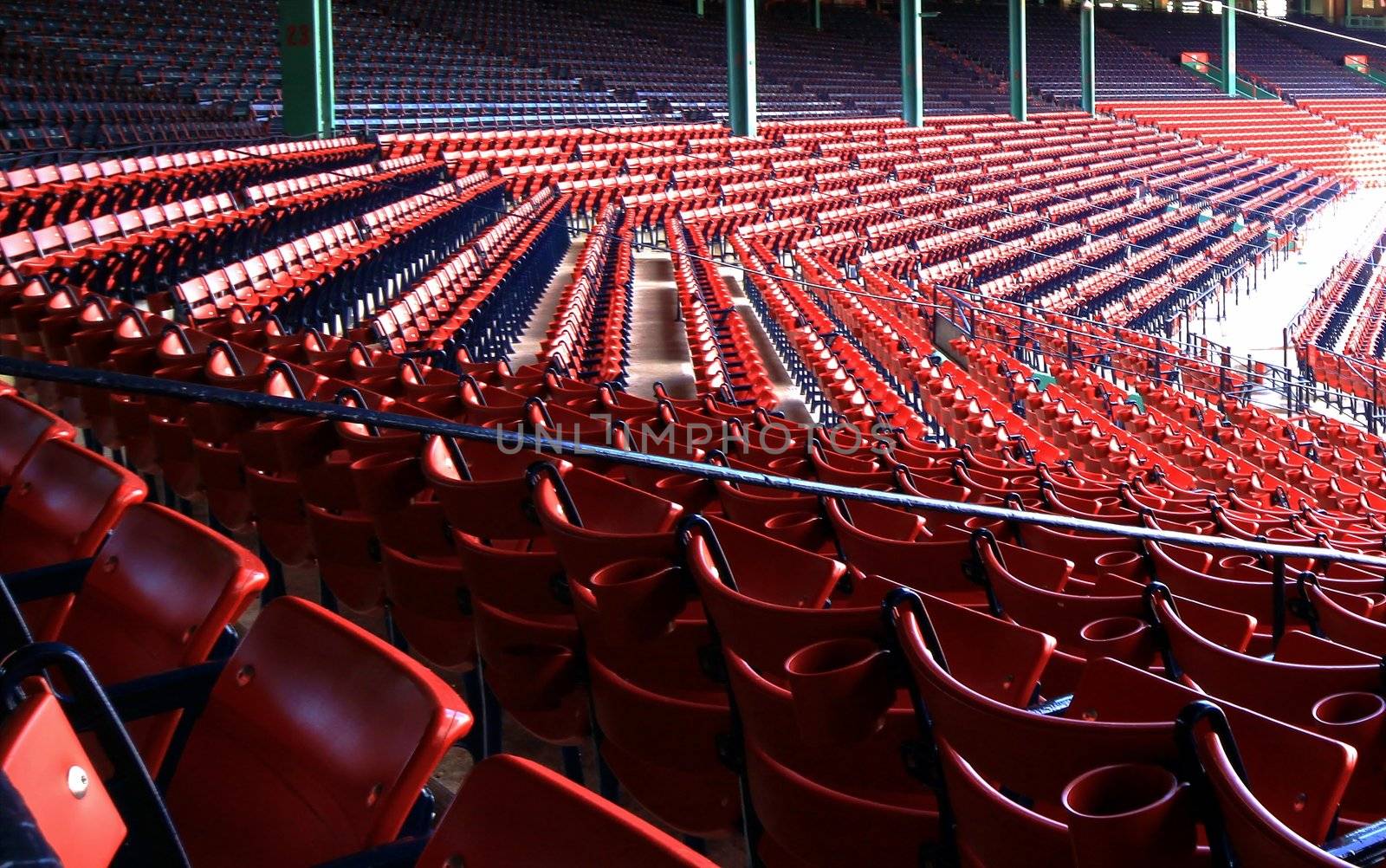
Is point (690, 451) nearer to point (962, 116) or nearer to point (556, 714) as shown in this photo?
point (556, 714)

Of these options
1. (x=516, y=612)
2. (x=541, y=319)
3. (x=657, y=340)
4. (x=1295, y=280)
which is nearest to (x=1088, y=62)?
(x=1295, y=280)

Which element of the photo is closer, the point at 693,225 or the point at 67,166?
the point at 67,166

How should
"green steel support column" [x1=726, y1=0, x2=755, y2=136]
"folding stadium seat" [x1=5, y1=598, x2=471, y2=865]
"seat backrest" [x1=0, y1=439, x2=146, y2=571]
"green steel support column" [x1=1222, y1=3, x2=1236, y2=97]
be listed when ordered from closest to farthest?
"folding stadium seat" [x1=5, y1=598, x2=471, y2=865]
"seat backrest" [x1=0, y1=439, x2=146, y2=571]
"green steel support column" [x1=726, y1=0, x2=755, y2=136]
"green steel support column" [x1=1222, y1=3, x2=1236, y2=97]

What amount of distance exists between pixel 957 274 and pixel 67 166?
954cm

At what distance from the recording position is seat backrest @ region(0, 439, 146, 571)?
55.7 inches

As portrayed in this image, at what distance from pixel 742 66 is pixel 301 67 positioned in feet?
25.5

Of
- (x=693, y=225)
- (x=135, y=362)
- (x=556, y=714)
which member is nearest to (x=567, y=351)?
(x=135, y=362)

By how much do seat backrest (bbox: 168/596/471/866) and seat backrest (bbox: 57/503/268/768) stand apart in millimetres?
76

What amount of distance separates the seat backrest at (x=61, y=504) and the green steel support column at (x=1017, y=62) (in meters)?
24.2

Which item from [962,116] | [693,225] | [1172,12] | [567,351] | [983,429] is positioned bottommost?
[983,429]

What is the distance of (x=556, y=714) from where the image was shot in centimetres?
175

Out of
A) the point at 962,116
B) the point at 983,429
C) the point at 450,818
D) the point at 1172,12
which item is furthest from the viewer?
the point at 1172,12

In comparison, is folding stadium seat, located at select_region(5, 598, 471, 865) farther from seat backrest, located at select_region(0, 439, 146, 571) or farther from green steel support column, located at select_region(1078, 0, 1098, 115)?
green steel support column, located at select_region(1078, 0, 1098, 115)

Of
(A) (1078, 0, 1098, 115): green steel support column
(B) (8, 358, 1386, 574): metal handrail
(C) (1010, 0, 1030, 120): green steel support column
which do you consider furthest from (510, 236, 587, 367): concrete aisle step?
(A) (1078, 0, 1098, 115): green steel support column
